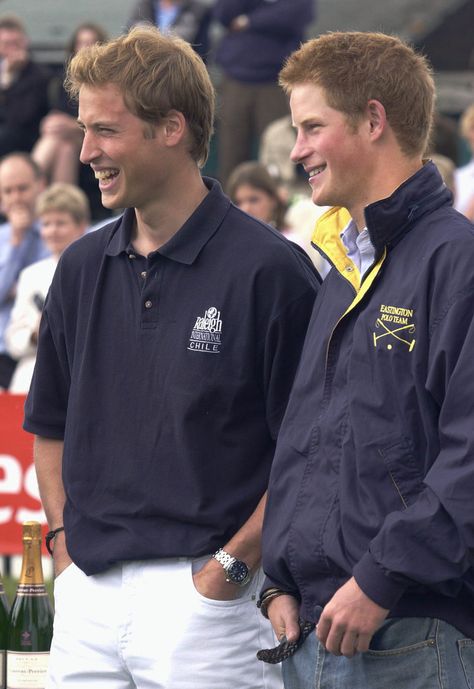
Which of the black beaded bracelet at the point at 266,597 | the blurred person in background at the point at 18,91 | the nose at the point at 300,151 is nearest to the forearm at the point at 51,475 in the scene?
the black beaded bracelet at the point at 266,597

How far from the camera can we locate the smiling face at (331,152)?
3.02m

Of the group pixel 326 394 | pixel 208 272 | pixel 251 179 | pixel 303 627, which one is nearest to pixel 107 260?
pixel 208 272

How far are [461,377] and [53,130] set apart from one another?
28.6 ft

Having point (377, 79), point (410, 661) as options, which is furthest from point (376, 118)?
point (410, 661)

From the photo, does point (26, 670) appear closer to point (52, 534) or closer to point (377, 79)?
point (52, 534)

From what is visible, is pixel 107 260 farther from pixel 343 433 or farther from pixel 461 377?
pixel 461 377

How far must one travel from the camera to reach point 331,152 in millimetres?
3025

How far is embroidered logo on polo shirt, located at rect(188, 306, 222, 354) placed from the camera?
11.0ft

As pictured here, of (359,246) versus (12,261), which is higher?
(359,246)

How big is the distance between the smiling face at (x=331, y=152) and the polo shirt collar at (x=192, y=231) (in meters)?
0.47

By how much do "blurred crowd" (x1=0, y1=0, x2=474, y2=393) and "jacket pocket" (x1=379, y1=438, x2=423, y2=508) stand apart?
4.70m

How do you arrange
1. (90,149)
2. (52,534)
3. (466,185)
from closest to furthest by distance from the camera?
(90,149), (52,534), (466,185)

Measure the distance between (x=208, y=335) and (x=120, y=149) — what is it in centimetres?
55

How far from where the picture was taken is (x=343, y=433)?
9.45 ft
